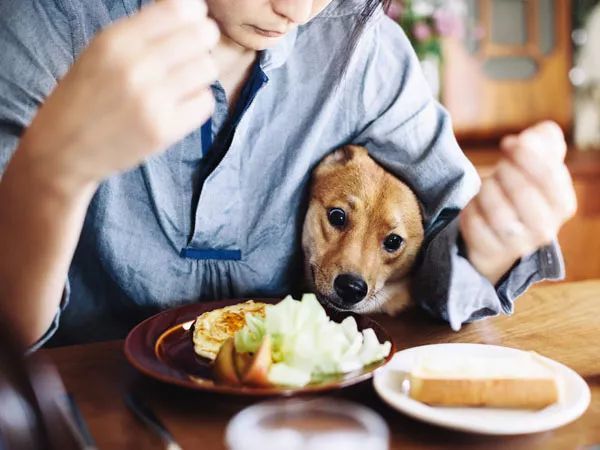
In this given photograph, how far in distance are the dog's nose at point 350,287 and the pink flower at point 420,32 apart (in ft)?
5.22

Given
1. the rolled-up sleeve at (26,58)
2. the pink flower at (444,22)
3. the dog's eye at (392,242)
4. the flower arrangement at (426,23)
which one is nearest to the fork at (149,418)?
the rolled-up sleeve at (26,58)

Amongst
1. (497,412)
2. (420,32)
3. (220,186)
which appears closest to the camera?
(497,412)

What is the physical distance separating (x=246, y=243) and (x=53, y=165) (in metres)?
0.54

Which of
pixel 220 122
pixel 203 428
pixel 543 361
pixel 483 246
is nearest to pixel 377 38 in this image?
pixel 220 122

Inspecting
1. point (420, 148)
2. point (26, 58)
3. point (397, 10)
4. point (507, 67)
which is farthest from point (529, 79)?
point (26, 58)

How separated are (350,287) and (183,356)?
0.39 metres

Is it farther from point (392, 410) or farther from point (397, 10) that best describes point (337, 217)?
point (397, 10)

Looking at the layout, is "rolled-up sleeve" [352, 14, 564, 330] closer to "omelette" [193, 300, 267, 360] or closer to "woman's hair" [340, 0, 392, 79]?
"woman's hair" [340, 0, 392, 79]

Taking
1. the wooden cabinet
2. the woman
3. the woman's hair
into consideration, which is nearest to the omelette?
the woman

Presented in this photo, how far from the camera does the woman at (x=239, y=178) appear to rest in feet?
2.67

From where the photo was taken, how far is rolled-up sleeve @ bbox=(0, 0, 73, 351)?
1002 mm

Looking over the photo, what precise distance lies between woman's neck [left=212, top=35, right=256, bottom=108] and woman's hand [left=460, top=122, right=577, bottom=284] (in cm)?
44

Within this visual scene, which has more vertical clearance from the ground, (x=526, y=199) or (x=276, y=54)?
(x=276, y=54)

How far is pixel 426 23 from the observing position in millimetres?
2682
